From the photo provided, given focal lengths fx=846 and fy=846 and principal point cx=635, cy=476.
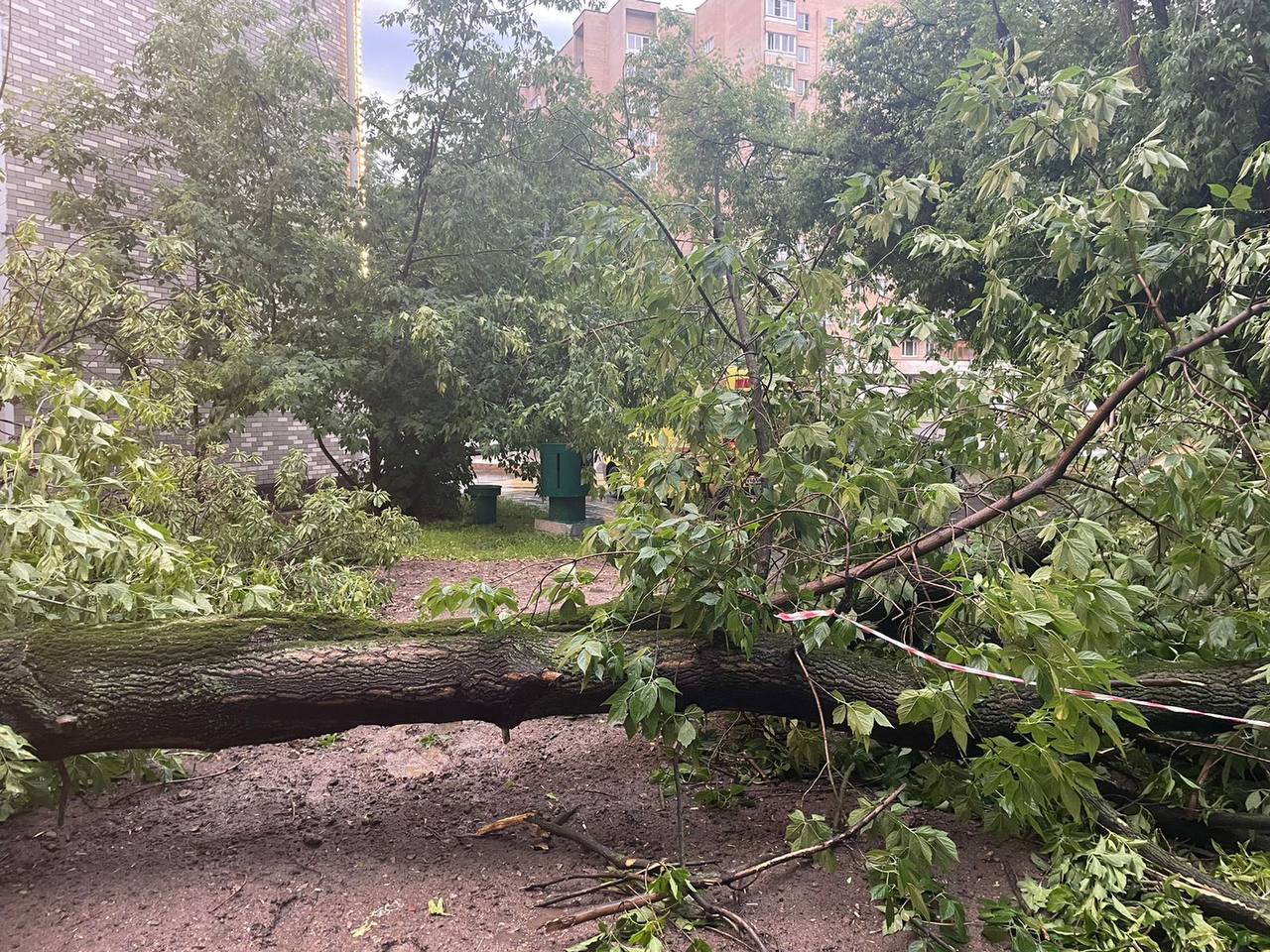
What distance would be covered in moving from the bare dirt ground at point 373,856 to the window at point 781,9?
33.9 m

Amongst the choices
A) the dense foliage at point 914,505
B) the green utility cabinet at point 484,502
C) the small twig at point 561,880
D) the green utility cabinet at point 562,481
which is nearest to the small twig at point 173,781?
the dense foliage at point 914,505

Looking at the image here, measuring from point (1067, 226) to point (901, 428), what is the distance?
921mm

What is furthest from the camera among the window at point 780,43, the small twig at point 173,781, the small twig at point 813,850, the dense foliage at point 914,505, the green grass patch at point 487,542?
the window at point 780,43

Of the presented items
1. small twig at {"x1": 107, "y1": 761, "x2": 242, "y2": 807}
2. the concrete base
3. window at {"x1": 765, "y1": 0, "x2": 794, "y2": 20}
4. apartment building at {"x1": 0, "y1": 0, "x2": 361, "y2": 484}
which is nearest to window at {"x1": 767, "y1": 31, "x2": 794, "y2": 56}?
window at {"x1": 765, "y1": 0, "x2": 794, "y2": 20}

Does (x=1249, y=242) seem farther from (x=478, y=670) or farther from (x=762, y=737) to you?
(x=478, y=670)

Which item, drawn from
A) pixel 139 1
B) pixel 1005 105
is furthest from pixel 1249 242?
pixel 139 1

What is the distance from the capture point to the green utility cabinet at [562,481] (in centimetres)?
1027

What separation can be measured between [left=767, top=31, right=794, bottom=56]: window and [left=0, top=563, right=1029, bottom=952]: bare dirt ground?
33861 mm

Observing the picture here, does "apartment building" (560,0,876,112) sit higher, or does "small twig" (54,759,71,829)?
"apartment building" (560,0,876,112)

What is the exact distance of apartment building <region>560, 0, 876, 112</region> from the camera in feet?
104

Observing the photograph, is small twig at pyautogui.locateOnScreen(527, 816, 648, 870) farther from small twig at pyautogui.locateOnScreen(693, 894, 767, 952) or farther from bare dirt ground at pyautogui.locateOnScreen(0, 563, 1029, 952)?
small twig at pyautogui.locateOnScreen(693, 894, 767, 952)

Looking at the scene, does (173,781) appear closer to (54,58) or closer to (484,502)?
(484,502)

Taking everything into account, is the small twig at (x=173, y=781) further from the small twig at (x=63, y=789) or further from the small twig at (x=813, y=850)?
the small twig at (x=813, y=850)

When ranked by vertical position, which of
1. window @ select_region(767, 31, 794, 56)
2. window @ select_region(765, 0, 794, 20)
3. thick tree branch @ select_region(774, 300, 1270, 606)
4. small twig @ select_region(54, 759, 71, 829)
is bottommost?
small twig @ select_region(54, 759, 71, 829)
